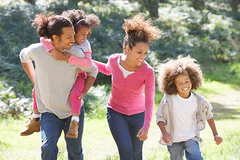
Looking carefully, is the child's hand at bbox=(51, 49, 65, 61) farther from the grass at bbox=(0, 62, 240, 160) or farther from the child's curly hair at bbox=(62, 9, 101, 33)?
the grass at bbox=(0, 62, 240, 160)

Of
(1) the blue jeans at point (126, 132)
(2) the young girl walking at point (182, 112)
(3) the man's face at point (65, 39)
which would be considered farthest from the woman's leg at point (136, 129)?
(3) the man's face at point (65, 39)

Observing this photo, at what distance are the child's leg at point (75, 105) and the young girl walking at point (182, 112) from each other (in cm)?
84

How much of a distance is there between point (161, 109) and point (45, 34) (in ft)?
4.62

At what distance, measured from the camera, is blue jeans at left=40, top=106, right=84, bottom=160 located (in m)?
4.36

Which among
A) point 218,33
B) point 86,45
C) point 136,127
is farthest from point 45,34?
point 218,33

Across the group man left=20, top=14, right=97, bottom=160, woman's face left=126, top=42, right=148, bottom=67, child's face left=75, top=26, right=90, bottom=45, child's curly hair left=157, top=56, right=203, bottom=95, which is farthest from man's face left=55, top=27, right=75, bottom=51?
child's curly hair left=157, top=56, right=203, bottom=95

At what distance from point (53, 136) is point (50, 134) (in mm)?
34

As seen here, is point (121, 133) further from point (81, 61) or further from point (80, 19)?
point (80, 19)

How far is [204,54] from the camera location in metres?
17.0

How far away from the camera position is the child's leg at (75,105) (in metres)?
4.46

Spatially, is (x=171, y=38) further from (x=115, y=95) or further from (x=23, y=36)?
(x=115, y=95)

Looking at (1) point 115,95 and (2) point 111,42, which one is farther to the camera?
(2) point 111,42

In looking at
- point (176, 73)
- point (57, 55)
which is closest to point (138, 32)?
point (176, 73)

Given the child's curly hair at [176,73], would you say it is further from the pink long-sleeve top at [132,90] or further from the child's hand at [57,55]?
the child's hand at [57,55]
